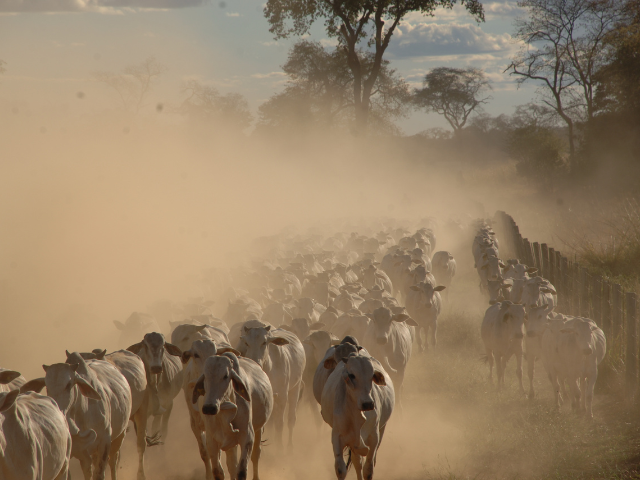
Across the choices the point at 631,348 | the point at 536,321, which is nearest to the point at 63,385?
the point at 536,321

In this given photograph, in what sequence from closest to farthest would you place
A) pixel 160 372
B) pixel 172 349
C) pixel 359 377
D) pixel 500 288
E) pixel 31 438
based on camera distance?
pixel 31 438 < pixel 359 377 < pixel 160 372 < pixel 172 349 < pixel 500 288

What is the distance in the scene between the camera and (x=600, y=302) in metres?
11.8

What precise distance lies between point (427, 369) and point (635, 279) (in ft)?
22.4

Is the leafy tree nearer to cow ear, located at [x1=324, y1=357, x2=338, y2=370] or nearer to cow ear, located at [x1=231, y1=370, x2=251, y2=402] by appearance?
cow ear, located at [x1=324, y1=357, x2=338, y2=370]

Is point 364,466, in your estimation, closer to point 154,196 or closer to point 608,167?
point 154,196

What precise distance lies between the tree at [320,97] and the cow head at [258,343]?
150ft

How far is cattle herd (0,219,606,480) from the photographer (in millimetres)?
5969

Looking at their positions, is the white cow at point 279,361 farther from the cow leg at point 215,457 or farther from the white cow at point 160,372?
the cow leg at point 215,457

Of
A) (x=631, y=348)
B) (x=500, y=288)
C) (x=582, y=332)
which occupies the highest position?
(x=582, y=332)

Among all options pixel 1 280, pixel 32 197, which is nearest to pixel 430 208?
pixel 32 197

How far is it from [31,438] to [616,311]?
9.68 meters

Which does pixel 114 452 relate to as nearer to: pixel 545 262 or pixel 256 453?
pixel 256 453

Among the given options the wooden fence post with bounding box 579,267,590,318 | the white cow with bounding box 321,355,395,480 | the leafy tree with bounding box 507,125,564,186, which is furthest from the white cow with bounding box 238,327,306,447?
the leafy tree with bounding box 507,125,564,186

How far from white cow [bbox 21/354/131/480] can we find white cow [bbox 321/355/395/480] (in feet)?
7.95
